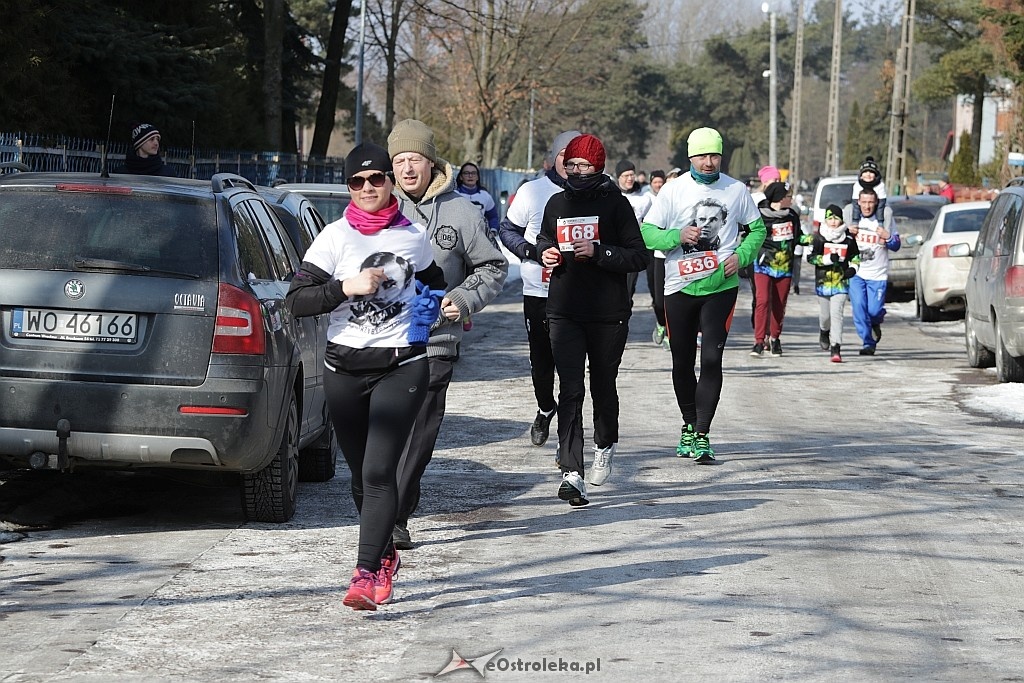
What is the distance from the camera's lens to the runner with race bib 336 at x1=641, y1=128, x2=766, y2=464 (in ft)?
34.2

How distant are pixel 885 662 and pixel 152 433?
3482 millimetres

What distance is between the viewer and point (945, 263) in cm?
2233

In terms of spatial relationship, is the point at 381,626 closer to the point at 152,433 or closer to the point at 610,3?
the point at 152,433

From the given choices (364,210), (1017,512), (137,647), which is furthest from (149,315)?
(1017,512)

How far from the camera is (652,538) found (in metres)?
7.91

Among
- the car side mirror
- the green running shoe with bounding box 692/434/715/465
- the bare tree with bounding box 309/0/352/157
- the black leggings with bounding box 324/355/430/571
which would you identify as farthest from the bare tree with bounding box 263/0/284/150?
the black leggings with bounding box 324/355/430/571

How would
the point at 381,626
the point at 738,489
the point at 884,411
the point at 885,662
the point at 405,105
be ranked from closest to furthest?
1. the point at 885,662
2. the point at 381,626
3. the point at 738,489
4. the point at 884,411
5. the point at 405,105

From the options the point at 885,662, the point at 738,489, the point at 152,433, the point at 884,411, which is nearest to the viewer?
the point at 885,662

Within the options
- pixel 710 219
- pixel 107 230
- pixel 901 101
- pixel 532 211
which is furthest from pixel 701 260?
pixel 901 101

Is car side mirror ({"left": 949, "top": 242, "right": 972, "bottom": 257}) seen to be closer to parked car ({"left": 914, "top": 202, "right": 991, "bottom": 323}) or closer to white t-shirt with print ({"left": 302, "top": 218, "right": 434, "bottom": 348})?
parked car ({"left": 914, "top": 202, "right": 991, "bottom": 323})

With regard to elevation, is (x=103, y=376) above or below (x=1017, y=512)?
above

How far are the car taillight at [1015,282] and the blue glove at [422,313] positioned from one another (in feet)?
31.5

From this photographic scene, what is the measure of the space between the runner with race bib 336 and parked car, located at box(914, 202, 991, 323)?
1201 cm

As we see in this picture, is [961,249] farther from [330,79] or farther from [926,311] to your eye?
[330,79]
